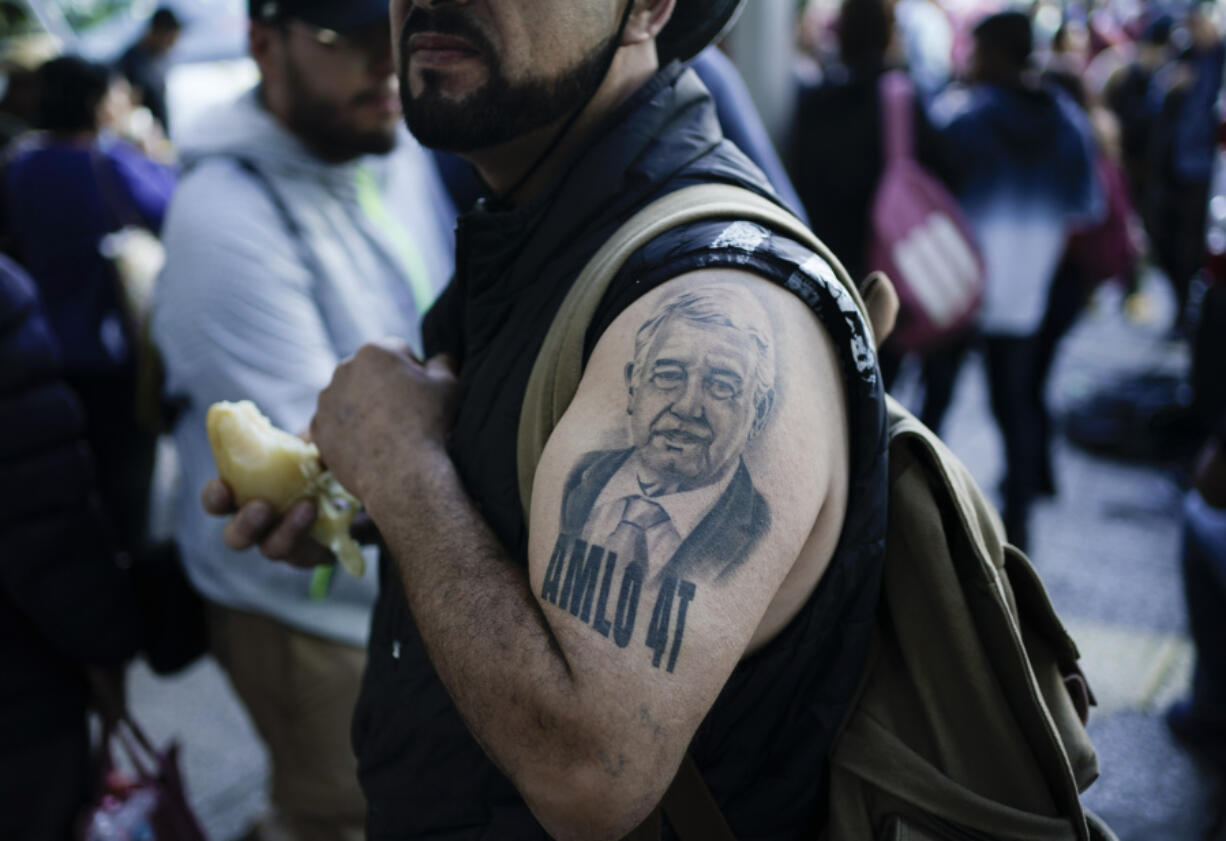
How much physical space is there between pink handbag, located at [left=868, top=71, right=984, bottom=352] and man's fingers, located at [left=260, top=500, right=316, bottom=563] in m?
2.95

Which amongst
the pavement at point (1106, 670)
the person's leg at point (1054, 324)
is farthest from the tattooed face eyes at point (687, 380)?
the person's leg at point (1054, 324)

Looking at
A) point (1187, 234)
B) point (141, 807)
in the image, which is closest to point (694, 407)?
point (141, 807)

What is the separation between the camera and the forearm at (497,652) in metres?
1.02

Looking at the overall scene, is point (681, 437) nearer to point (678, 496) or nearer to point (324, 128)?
point (678, 496)

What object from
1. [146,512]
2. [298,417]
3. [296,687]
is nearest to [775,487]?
[298,417]

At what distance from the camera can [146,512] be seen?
14.2 feet

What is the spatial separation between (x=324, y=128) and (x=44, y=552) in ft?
3.82

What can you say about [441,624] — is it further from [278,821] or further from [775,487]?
[278,821]

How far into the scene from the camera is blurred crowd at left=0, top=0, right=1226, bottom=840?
7.39 ft

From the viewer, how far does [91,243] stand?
156 inches

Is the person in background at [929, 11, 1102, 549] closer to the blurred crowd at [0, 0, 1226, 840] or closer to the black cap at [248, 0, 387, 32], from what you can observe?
the blurred crowd at [0, 0, 1226, 840]

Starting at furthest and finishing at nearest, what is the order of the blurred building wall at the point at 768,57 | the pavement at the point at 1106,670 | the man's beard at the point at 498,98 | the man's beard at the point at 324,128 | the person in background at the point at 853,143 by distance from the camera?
the blurred building wall at the point at 768,57
the person in background at the point at 853,143
the pavement at the point at 1106,670
the man's beard at the point at 324,128
the man's beard at the point at 498,98

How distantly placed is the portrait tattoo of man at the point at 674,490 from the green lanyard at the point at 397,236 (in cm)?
159

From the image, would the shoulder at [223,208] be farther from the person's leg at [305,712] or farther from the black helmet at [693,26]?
the black helmet at [693,26]
